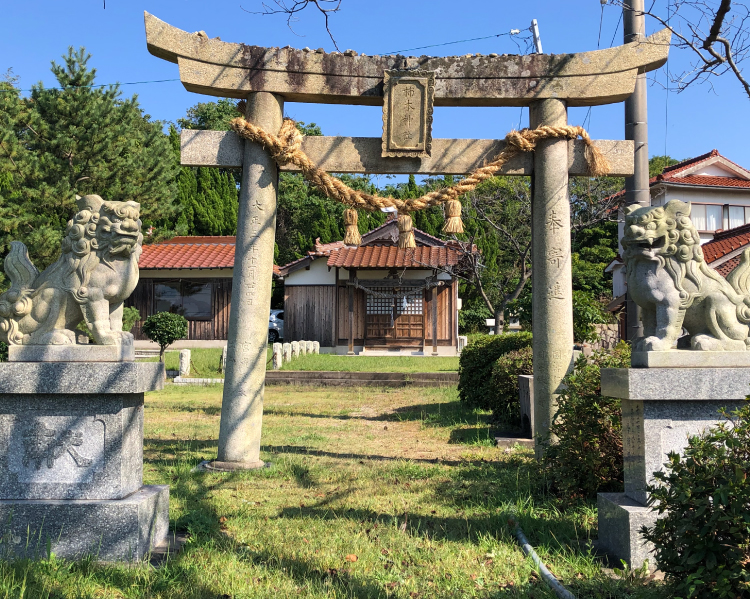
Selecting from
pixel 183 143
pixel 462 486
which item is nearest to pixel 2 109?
pixel 183 143

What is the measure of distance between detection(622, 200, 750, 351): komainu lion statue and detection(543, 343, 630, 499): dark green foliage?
107 cm

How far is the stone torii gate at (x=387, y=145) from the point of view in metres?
6.92

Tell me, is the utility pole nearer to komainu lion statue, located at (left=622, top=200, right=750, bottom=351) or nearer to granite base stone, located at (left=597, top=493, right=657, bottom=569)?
komainu lion statue, located at (left=622, top=200, right=750, bottom=351)

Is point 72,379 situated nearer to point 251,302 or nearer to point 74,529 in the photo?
point 74,529

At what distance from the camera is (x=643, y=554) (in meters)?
3.78

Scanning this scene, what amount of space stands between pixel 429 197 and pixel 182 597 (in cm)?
497

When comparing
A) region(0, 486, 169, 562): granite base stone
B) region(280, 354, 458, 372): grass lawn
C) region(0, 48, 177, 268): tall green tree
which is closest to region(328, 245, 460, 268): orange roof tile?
region(280, 354, 458, 372): grass lawn

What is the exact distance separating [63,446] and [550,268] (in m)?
5.13

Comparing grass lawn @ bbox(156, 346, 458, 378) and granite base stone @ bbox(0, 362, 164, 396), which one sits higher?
granite base stone @ bbox(0, 362, 164, 396)

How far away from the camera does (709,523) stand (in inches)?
104

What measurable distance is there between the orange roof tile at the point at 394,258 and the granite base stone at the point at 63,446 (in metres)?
19.8

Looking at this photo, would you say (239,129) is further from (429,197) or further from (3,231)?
(3,231)

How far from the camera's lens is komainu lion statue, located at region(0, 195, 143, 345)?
14.4ft

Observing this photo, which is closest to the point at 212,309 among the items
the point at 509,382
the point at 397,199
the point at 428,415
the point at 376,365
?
the point at 376,365
